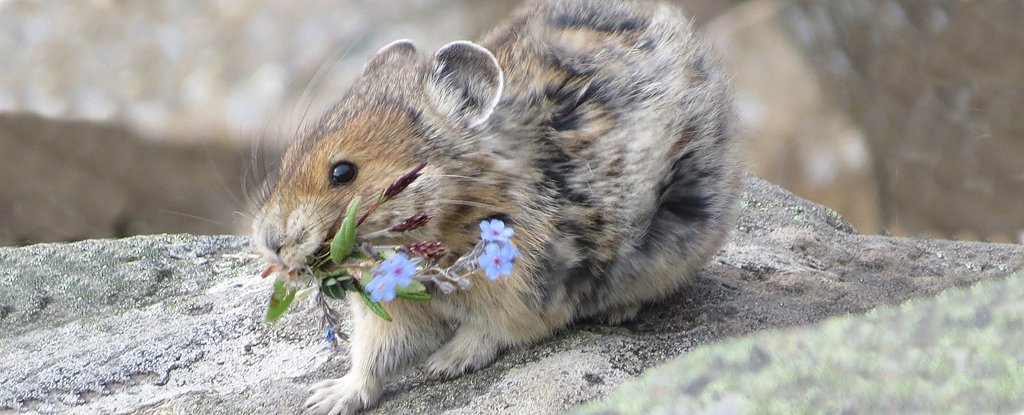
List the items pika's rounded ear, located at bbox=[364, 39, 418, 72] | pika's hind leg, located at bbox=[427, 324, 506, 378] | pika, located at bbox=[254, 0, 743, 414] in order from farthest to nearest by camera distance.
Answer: pika's rounded ear, located at bbox=[364, 39, 418, 72], pika's hind leg, located at bbox=[427, 324, 506, 378], pika, located at bbox=[254, 0, 743, 414]

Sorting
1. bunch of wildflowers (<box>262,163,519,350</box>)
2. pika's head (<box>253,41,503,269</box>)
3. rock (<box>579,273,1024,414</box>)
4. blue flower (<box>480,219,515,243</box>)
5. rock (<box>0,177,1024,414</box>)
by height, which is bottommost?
rock (<box>0,177,1024,414</box>)

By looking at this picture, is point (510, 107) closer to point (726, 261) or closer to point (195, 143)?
point (726, 261)

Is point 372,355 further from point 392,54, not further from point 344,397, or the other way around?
point 392,54

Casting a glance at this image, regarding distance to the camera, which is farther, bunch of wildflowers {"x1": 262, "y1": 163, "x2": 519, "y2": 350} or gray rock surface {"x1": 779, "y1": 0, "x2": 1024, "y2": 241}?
gray rock surface {"x1": 779, "y1": 0, "x2": 1024, "y2": 241}

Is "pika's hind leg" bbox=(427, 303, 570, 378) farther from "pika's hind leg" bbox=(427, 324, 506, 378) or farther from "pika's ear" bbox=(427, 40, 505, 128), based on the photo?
"pika's ear" bbox=(427, 40, 505, 128)

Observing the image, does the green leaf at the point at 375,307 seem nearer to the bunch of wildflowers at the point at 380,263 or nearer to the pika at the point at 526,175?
the bunch of wildflowers at the point at 380,263

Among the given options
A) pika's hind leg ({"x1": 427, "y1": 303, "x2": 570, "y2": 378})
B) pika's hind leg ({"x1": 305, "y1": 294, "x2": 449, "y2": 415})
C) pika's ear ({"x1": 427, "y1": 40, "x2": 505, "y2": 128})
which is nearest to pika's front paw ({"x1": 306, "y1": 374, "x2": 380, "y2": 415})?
pika's hind leg ({"x1": 305, "y1": 294, "x2": 449, "y2": 415})

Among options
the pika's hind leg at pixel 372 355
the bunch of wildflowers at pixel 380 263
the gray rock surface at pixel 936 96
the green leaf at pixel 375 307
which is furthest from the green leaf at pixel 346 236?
the gray rock surface at pixel 936 96
